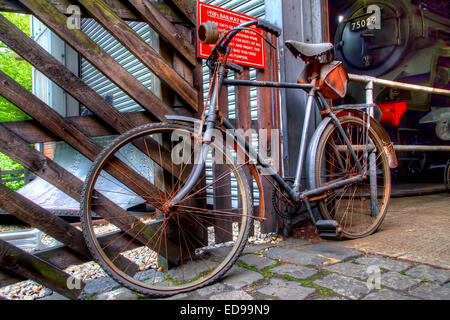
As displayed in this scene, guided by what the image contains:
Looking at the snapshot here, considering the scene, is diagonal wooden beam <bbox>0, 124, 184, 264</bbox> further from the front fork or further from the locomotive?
the locomotive

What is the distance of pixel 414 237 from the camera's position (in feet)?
8.41

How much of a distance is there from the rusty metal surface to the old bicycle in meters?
0.15

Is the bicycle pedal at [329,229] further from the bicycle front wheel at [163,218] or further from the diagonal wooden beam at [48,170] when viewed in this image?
the diagonal wooden beam at [48,170]

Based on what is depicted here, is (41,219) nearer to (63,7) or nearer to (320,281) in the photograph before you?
(63,7)

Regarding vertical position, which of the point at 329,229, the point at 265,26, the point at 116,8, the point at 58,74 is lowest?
the point at 329,229

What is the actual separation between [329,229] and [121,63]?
604 centimetres

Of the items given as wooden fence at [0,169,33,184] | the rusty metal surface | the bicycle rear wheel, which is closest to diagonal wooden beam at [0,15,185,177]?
the bicycle rear wheel

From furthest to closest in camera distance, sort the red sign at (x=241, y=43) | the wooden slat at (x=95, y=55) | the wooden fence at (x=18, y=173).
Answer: the wooden fence at (x=18, y=173) → the red sign at (x=241, y=43) → the wooden slat at (x=95, y=55)

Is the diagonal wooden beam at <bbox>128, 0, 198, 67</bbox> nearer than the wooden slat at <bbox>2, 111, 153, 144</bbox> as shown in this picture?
No

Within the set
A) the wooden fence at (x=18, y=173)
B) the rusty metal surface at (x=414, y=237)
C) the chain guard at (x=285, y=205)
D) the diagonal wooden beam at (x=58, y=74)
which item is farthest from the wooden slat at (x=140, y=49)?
the wooden fence at (x=18, y=173)

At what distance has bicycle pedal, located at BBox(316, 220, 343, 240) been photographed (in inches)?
98.0

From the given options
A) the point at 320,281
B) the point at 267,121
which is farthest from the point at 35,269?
the point at 267,121

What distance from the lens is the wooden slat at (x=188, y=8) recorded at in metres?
2.25

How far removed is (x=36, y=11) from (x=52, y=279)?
1.43 meters
